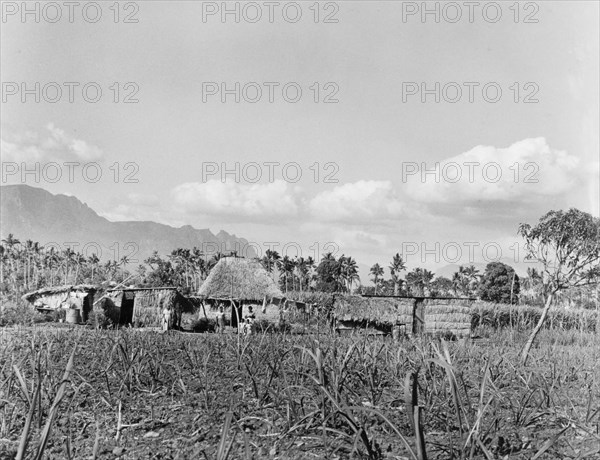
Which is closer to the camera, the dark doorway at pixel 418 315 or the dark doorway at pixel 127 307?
the dark doorway at pixel 418 315

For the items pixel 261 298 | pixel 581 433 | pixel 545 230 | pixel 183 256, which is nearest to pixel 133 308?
pixel 261 298

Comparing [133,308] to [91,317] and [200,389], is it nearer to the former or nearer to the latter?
[91,317]

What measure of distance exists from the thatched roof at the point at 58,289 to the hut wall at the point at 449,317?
12.6m

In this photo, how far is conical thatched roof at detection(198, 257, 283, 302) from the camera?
21094 millimetres

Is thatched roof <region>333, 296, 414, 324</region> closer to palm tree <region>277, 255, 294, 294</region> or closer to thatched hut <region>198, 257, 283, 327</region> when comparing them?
thatched hut <region>198, 257, 283, 327</region>

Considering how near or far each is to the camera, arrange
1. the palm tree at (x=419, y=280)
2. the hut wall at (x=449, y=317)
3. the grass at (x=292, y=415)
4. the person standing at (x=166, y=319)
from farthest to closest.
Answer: the palm tree at (x=419, y=280) < the hut wall at (x=449, y=317) < the person standing at (x=166, y=319) < the grass at (x=292, y=415)

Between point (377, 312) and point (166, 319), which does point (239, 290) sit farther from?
point (377, 312)

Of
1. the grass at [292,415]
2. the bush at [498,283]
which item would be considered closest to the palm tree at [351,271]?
the bush at [498,283]

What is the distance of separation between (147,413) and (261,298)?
56.1 ft

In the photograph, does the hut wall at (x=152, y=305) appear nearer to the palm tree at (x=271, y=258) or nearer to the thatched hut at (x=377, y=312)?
the thatched hut at (x=377, y=312)

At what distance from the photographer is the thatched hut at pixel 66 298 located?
825 inches

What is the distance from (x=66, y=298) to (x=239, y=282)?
6975 millimetres

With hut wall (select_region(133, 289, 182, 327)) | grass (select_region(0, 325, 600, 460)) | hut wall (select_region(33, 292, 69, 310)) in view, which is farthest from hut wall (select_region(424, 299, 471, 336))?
hut wall (select_region(33, 292, 69, 310))

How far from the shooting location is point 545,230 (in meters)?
9.00
